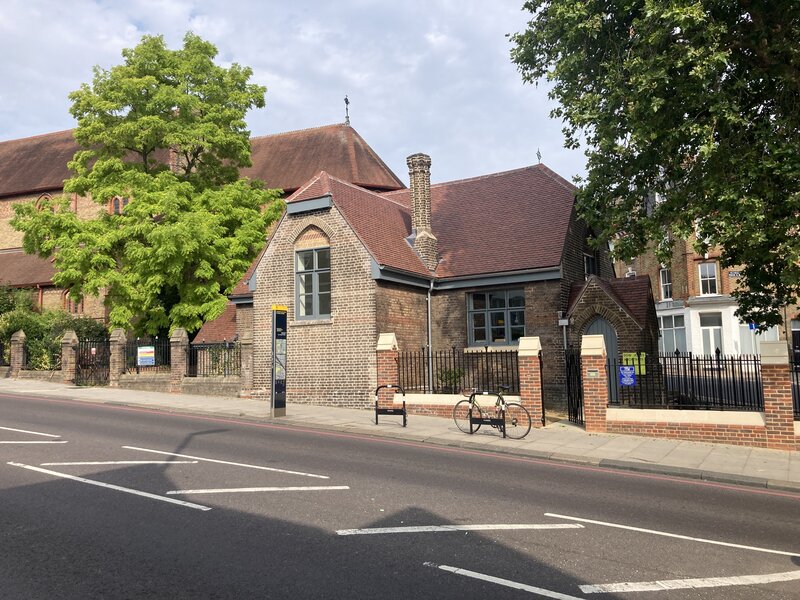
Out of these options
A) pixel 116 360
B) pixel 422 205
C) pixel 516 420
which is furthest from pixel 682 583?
pixel 116 360

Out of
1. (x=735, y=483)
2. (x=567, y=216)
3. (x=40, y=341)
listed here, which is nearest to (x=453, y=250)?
(x=567, y=216)

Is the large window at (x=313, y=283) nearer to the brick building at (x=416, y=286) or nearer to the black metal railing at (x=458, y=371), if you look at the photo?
the brick building at (x=416, y=286)

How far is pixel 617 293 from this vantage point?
1872 centimetres

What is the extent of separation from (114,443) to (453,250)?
13.8m

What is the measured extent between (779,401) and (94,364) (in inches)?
951

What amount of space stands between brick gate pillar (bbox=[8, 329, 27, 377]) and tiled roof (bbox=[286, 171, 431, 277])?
16061 millimetres

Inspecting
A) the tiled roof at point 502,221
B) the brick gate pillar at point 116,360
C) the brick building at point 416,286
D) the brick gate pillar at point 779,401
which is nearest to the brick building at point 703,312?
the tiled roof at point 502,221

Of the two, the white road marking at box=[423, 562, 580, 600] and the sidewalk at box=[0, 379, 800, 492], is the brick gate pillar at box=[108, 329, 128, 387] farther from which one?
the white road marking at box=[423, 562, 580, 600]

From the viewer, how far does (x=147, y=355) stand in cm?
2370

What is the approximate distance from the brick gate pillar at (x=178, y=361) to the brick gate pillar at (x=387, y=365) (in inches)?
348

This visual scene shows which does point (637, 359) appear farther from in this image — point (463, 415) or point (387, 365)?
point (387, 365)

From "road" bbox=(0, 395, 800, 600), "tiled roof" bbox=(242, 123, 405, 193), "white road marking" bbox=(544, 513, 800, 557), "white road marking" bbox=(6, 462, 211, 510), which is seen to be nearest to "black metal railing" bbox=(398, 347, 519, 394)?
"road" bbox=(0, 395, 800, 600)

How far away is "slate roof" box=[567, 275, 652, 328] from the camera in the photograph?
17906 mm

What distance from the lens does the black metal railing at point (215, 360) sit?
22.5 m
